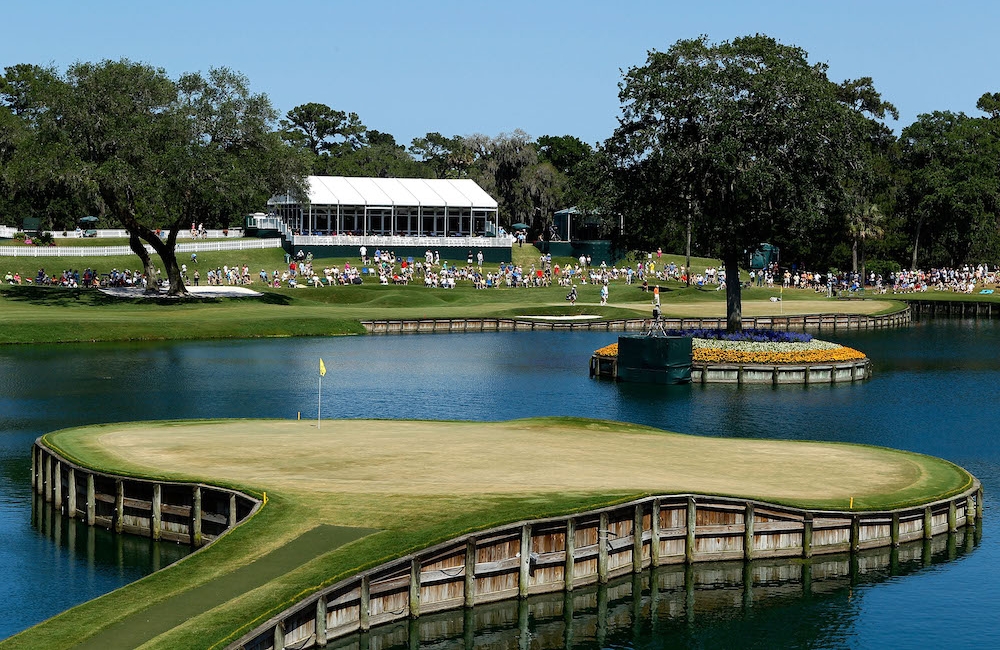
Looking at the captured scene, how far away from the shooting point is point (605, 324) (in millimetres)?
99000

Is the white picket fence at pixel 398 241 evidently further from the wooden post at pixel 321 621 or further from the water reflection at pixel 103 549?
the wooden post at pixel 321 621

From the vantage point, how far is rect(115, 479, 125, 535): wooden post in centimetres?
3475

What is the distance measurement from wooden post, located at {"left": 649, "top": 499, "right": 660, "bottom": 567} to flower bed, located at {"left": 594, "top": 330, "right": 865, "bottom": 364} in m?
36.9

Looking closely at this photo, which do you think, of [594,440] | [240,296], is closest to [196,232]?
[240,296]

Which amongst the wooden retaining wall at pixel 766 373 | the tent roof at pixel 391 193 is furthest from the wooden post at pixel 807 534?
the tent roof at pixel 391 193

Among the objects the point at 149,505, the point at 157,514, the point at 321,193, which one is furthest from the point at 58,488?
the point at 321,193

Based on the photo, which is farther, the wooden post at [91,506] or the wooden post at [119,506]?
the wooden post at [91,506]

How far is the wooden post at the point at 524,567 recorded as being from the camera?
98.0ft

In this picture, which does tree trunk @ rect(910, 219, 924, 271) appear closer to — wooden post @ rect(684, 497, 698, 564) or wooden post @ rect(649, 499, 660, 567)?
wooden post @ rect(684, 497, 698, 564)

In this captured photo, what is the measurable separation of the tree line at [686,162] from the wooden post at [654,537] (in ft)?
126

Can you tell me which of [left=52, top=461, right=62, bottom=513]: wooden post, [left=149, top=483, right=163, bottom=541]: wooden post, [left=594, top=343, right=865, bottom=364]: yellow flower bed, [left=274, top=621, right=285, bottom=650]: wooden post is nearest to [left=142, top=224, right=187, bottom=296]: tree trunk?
[left=594, top=343, right=865, bottom=364]: yellow flower bed

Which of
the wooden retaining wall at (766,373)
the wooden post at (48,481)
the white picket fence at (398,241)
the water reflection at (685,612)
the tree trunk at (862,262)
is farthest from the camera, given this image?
the tree trunk at (862,262)

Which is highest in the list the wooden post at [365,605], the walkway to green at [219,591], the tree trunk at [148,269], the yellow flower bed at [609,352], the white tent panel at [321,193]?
the white tent panel at [321,193]

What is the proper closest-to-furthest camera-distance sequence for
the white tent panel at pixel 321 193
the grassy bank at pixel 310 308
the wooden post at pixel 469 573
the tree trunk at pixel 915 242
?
1. the wooden post at pixel 469 573
2. the grassy bank at pixel 310 308
3. the white tent panel at pixel 321 193
4. the tree trunk at pixel 915 242
